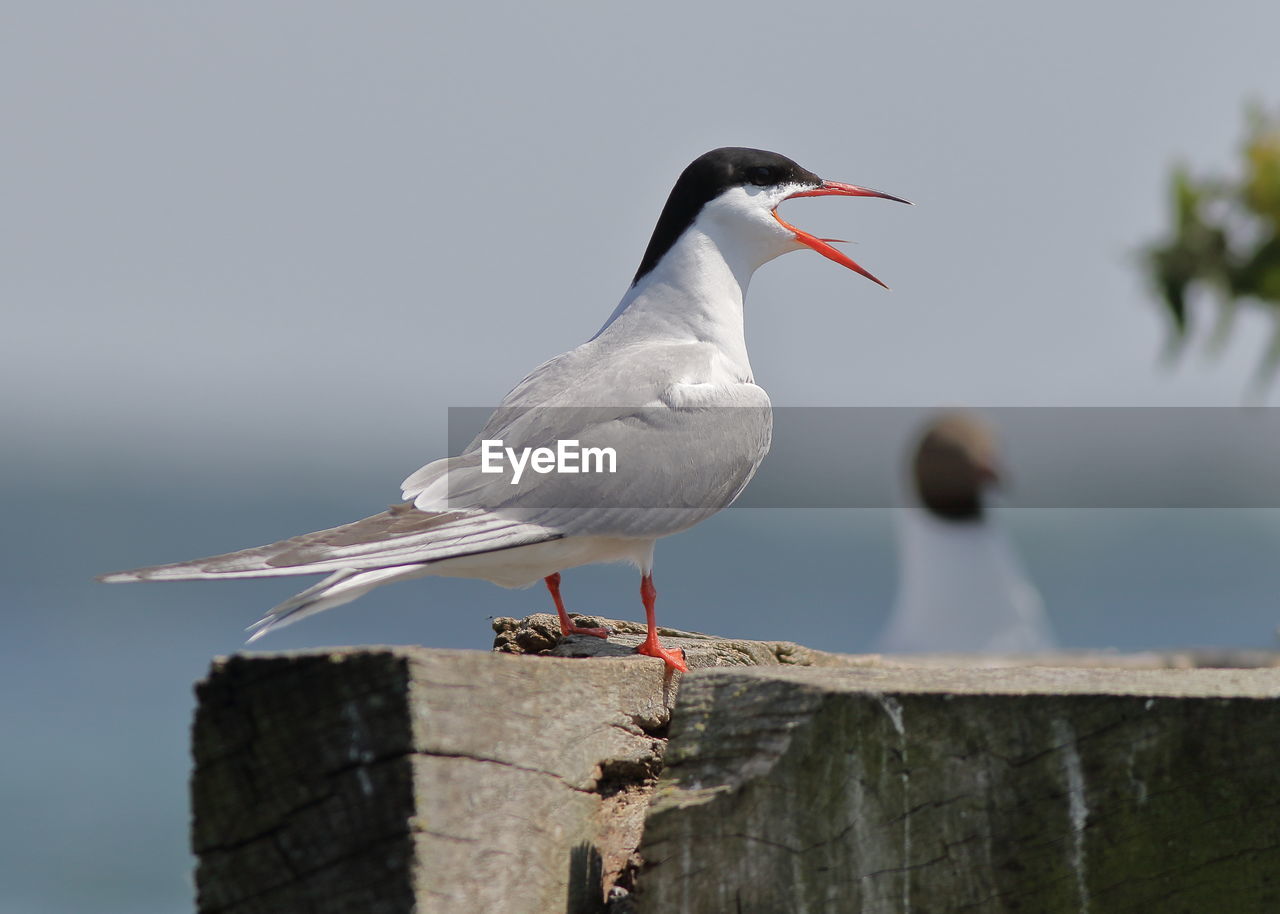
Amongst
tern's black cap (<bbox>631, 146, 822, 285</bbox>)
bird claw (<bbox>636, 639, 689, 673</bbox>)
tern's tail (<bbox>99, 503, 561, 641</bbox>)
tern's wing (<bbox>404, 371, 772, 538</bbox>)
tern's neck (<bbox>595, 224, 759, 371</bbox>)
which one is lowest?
bird claw (<bbox>636, 639, 689, 673</bbox>)

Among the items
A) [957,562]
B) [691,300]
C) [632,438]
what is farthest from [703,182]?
[957,562]

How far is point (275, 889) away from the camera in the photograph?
7.33 feet

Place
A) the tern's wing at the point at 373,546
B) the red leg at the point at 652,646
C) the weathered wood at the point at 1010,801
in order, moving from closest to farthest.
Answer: the weathered wood at the point at 1010,801, the tern's wing at the point at 373,546, the red leg at the point at 652,646

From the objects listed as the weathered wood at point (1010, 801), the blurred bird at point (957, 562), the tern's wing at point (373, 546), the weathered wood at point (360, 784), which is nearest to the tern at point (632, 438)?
the tern's wing at point (373, 546)

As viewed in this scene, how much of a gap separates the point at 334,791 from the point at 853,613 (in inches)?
1609

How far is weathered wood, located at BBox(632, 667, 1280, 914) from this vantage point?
237 centimetres

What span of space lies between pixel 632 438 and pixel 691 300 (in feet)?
2.80

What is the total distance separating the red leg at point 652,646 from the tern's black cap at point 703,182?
1.58 meters

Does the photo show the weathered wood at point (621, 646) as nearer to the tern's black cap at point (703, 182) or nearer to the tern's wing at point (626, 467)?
the tern's wing at point (626, 467)

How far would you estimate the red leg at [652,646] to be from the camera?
10.8 ft

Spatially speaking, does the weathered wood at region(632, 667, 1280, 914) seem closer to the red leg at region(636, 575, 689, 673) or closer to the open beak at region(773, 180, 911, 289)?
the red leg at region(636, 575, 689, 673)

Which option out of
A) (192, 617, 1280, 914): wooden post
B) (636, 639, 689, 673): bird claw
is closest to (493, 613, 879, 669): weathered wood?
(636, 639, 689, 673): bird claw

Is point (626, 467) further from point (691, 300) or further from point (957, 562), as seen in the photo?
point (957, 562)

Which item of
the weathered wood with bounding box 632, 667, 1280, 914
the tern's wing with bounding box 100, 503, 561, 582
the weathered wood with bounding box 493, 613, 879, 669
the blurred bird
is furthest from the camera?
the blurred bird
